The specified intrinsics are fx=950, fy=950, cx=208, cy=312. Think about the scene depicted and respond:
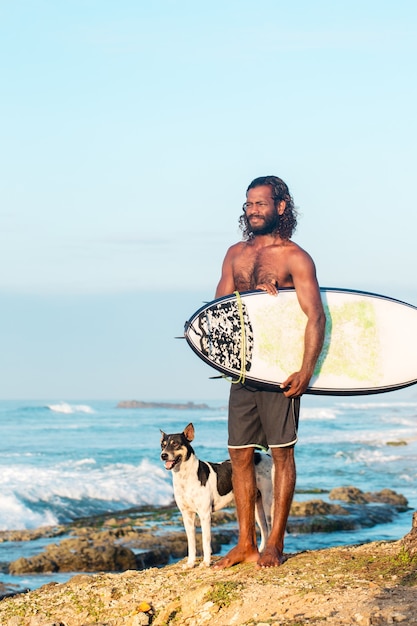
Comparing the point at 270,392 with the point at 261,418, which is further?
the point at 261,418

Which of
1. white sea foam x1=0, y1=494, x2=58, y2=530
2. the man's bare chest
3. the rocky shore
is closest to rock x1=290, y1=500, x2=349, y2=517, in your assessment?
Answer: white sea foam x1=0, y1=494, x2=58, y2=530

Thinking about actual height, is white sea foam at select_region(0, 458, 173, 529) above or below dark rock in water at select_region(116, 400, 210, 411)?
below

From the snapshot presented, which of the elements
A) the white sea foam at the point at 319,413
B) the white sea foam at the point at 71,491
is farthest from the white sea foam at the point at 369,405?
the white sea foam at the point at 71,491

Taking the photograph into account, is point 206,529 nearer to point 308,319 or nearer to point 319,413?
point 308,319

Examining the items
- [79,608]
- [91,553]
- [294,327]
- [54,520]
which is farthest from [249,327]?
[54,520]

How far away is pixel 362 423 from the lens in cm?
5381

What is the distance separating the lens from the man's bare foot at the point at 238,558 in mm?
7039

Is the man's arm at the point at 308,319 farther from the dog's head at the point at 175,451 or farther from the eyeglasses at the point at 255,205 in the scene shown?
the dog's head at the point at 175,451

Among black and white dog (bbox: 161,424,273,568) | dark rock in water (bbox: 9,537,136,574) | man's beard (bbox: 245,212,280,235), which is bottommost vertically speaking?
dark rock in water (bbox: 9,537,136,574)

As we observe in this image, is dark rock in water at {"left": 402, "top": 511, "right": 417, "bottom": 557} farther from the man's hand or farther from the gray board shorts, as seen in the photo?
the man's hand

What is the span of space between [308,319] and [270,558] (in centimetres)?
175

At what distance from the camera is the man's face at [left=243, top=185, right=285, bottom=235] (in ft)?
23.0

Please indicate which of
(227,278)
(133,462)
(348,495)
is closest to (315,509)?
(348,495)

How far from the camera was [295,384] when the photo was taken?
6.77 meters
